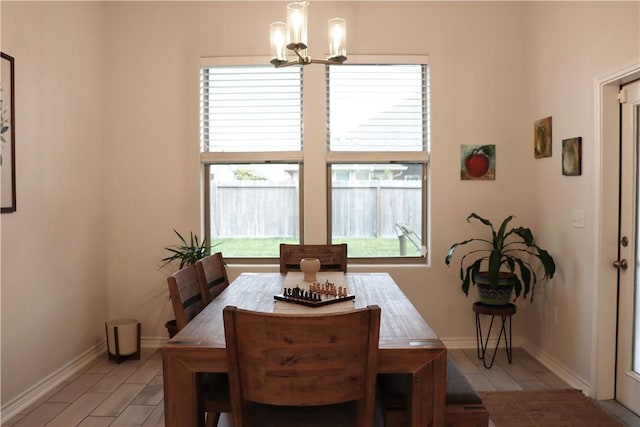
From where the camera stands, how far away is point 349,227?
157 inches

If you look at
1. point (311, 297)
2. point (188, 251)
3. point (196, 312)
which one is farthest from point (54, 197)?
point (311, 297)

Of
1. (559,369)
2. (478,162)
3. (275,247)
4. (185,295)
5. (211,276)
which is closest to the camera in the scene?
(185,295)

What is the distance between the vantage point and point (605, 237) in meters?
2.79

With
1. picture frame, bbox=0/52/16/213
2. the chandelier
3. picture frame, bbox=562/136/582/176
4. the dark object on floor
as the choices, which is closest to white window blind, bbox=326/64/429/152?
picture frame, bbox=562/136/582/176

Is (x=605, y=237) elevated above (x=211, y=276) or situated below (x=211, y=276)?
above

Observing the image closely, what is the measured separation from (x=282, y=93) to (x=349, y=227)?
1.31m

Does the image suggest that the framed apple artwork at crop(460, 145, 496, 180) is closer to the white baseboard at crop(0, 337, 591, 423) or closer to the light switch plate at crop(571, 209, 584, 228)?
the light switch plate at crop(571, 209, 584, 228)

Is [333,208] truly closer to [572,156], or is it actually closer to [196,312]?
[572,156]

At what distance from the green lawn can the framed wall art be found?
50.8 inches

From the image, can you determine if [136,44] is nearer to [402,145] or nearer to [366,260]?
[402,145]

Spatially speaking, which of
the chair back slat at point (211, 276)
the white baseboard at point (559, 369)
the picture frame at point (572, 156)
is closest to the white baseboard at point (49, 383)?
the chair back slat at point (211, 276)

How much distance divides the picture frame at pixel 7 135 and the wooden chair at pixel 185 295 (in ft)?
4.26

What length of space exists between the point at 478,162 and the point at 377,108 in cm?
97

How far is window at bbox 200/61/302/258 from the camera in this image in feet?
12.9
